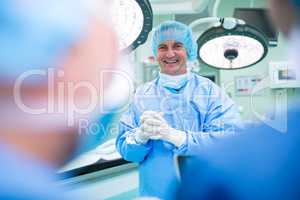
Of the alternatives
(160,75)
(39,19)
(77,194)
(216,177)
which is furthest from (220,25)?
(77,194)

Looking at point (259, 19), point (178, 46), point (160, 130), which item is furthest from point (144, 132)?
point (259, 19)

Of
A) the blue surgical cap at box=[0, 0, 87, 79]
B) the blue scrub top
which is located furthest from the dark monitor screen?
the blue scrub top

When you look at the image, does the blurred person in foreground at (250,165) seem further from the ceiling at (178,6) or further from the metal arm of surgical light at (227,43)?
the ceiling at (178,6)

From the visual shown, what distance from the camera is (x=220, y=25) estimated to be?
121 cm

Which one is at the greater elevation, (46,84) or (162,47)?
(162,47)

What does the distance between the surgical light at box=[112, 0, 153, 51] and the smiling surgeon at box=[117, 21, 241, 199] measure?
47mm

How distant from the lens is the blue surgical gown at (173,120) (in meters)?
1.18

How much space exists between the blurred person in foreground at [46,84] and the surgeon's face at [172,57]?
0.17 metres

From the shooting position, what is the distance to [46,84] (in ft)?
4.02

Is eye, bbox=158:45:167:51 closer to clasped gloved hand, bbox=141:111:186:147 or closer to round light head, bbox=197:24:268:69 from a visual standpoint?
round light head, bbox=197:24:268:69

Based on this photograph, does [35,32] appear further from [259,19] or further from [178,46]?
[259,19]

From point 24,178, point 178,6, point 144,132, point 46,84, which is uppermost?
point 178,6

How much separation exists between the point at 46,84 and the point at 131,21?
37 cm

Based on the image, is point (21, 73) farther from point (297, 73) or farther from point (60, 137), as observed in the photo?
point (297, 73)
